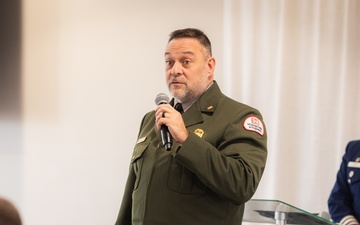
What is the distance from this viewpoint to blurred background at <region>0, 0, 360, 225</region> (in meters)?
3.68

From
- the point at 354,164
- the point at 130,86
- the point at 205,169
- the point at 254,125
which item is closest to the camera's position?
the point at 205,169

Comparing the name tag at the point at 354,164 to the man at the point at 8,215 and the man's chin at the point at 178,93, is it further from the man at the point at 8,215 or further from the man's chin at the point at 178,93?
the man at the point at 8,215

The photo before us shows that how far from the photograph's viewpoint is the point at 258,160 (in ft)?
5.84

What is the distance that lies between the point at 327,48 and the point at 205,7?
915 millimetres

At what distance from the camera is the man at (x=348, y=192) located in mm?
2906

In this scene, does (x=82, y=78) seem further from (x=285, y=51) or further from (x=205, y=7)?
(x=285, y=51)

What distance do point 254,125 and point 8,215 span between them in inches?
39.3

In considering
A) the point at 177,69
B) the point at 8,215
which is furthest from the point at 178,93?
the point at 8,215

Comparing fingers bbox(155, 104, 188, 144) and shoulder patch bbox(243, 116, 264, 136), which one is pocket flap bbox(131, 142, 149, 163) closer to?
fingers bbox(155, 104, 188, 144)

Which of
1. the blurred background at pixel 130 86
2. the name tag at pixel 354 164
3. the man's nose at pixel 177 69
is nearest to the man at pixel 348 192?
the name tag at pixel 354 164

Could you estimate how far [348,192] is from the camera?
3.02 metres

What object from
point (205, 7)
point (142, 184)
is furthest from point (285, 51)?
point (142, 184)

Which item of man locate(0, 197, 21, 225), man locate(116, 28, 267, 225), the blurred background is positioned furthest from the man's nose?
the blurred background

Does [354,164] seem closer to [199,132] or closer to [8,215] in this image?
[199,132]
